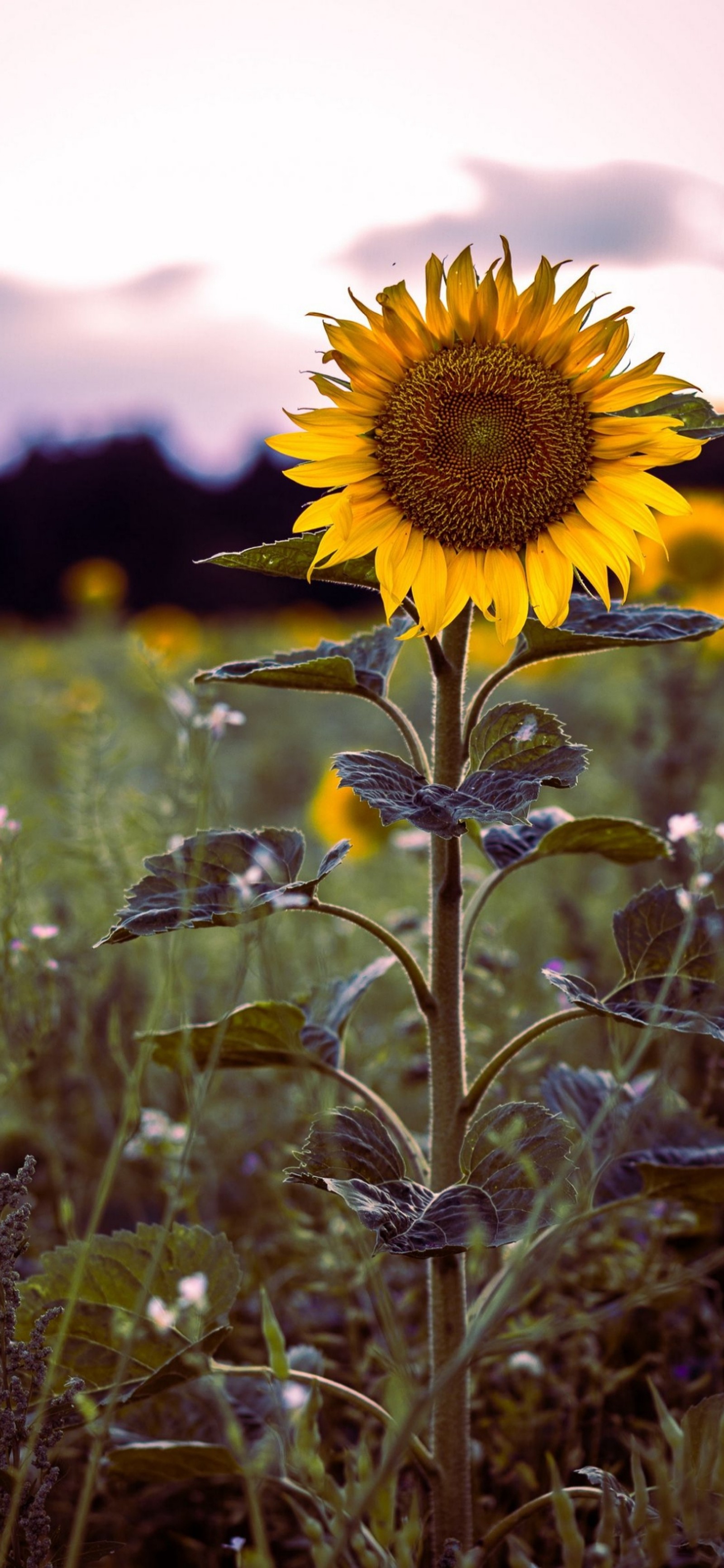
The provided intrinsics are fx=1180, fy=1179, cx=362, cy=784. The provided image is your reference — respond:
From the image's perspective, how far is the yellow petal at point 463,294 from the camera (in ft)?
2.69

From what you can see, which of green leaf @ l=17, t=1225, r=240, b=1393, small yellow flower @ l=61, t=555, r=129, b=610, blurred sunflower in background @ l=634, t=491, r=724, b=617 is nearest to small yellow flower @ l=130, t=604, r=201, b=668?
small yellow flower @ l=61, t=555, r=129, b=610

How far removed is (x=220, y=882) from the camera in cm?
92

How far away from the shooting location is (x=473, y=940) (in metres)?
1.83

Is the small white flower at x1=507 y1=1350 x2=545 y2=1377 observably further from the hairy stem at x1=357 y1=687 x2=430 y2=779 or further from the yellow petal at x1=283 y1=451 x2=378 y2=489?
the yellow petal at x1=283 y1=451 x2=378 y2=489

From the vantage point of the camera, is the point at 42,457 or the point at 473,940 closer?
the point at 473,940

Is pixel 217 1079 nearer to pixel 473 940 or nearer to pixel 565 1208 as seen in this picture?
pixel 473 940

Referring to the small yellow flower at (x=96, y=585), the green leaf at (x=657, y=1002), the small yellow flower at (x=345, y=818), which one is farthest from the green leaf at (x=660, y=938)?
the small yellow flower at (x=96, y=585)

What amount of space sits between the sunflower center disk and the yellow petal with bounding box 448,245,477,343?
0.04ft

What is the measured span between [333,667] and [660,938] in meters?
0.36

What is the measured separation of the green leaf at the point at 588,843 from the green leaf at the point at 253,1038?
0.22 meters

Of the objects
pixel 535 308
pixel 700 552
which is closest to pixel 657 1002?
pixel 535 308

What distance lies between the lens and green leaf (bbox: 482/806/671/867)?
3.06 ft

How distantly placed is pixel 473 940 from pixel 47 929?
793 millimetres

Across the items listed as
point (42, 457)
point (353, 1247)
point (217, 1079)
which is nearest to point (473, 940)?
point (217, 1079)
